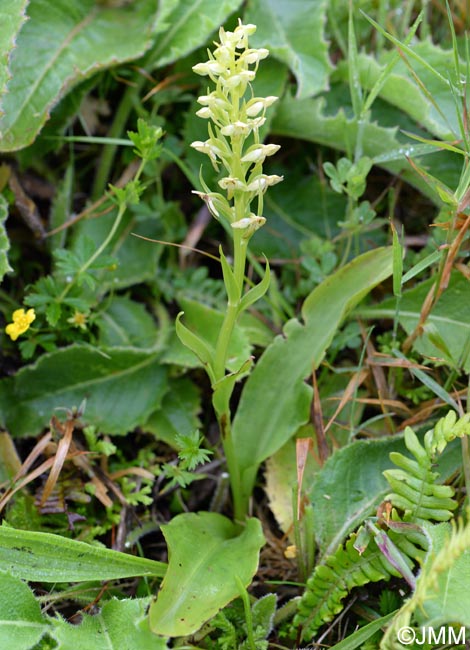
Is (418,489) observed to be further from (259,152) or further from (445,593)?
(259,152)

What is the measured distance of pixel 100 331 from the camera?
7.06ft

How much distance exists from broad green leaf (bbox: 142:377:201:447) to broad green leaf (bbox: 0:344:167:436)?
0.05m

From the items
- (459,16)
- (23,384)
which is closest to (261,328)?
(23,384)

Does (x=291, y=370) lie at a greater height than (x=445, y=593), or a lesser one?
greater

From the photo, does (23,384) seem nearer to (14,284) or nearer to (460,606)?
(14,284)

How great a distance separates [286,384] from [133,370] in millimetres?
515

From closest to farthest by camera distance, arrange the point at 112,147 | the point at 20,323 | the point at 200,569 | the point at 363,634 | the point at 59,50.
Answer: the point at 363,634 < the point at 200,569 < the point at 20,323 < the point at 59,50 < the point at 112,147

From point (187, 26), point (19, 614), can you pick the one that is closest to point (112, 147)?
point (187, 26)

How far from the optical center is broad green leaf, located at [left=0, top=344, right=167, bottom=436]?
2.03 m

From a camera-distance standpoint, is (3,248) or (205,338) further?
(205,338)

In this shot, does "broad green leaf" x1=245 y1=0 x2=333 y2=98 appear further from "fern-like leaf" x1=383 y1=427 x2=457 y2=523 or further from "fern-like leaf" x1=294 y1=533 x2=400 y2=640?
"fern-like leaf" x1=294 y1=533 x2=400 y2=640

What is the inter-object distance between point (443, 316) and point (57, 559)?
49.9 inches

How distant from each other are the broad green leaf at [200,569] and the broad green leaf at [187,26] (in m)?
1.54

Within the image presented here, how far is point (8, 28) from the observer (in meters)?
1.85
